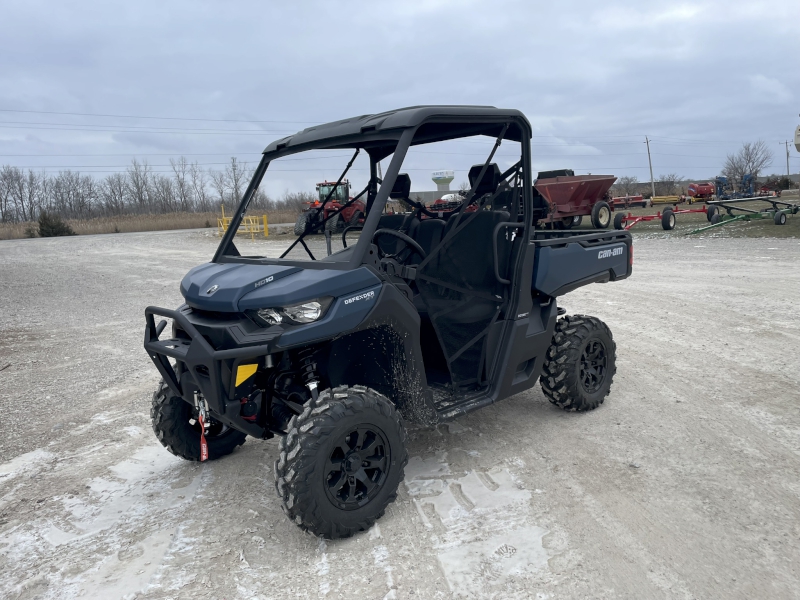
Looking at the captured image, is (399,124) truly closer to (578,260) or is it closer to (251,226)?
(251,226)

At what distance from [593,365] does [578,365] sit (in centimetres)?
33

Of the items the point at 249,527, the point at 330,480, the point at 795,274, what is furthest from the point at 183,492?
the point at 795,274

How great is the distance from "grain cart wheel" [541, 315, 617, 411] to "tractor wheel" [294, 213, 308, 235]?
6.47 ft

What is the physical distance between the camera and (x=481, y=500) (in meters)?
3.30

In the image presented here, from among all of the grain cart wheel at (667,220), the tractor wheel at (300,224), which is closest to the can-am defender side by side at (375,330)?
the tractor wheel at (300,224)

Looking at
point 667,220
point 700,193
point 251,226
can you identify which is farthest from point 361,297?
point 700,193

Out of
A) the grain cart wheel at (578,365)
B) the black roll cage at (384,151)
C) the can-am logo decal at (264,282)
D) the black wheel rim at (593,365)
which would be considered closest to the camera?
the can-am logo decal at (264,282)

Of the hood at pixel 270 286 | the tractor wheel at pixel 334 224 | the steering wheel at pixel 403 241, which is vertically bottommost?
the hood at pixel 270 286

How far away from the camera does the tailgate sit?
4.15m

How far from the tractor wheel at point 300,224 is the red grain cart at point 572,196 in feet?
49.0

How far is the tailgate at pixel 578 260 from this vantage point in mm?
4152

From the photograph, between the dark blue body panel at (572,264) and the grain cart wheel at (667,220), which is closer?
the dark blue body panel at (572,264)

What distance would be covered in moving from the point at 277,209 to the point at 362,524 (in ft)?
8.02

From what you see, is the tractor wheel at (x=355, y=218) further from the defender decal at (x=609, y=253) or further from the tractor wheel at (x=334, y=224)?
the defender decal at (x=609, y=253)
